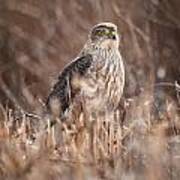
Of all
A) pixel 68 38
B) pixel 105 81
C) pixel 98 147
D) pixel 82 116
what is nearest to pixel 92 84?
pixel 105 81

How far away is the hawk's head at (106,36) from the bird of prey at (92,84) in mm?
50

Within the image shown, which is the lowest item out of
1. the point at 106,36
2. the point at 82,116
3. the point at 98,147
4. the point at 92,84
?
the point at 98,147

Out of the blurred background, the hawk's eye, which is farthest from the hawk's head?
the blurred background

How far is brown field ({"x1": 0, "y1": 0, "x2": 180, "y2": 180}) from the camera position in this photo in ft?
25.0

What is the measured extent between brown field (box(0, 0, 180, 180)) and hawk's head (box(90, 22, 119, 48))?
1.71 ft

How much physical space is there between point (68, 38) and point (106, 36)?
6.04 meters

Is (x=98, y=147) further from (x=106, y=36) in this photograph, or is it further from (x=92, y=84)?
(x=106, y=36)

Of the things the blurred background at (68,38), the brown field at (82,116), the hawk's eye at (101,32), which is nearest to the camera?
the brown field at (82,116)

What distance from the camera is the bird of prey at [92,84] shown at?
10.6 meters

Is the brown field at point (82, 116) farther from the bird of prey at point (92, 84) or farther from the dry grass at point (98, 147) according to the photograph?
the bird of prey at point (92, 84)

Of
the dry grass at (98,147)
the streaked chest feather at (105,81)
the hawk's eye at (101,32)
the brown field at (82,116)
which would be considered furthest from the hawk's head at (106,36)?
the dry grass at (98,147)

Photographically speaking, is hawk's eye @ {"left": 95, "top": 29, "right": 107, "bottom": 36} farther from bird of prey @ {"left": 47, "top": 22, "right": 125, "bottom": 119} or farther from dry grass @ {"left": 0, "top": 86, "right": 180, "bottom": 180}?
dry grass @ {"left": 0, "top": 86, "right": 180, "bottom": 180}

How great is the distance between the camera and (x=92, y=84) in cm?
1089

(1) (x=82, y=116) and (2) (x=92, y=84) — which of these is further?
(2) (x=92, y=84)
